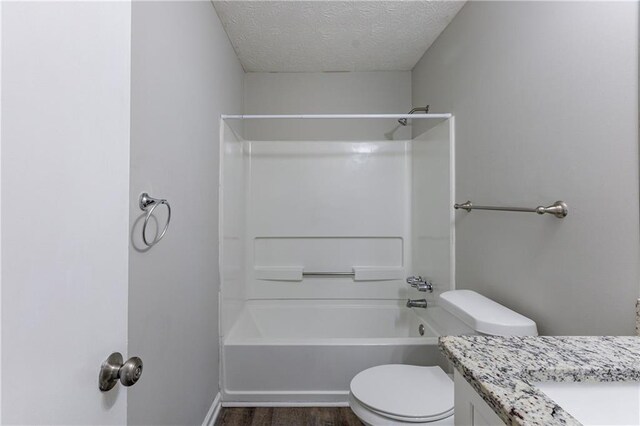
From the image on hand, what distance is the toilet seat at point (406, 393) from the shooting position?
120cm

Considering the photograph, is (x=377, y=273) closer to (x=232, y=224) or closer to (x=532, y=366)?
(x=232, y=224)

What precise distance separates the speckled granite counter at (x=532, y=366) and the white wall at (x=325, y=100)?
2174 millimetres

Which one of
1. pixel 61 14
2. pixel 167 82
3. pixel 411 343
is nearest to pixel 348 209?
pixel 411 343

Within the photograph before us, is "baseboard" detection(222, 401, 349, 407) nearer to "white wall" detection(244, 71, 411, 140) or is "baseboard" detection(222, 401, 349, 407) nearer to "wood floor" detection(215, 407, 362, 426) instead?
"wood floor" detection(215, 407, 362, 426)

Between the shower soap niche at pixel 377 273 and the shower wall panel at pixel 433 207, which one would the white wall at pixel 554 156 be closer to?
the shower wall panel at pixel 433 207

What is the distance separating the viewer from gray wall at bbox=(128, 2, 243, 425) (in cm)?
98

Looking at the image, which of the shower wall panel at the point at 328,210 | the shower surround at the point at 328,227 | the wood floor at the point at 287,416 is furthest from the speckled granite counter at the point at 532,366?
the shower wall panel at the point at 328,210

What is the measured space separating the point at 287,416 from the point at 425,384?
0.88 metres

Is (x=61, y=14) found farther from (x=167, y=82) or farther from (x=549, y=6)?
(x=549, y=6)

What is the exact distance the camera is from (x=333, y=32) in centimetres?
200

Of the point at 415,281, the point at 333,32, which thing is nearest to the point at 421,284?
the point at 415,281

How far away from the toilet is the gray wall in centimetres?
77

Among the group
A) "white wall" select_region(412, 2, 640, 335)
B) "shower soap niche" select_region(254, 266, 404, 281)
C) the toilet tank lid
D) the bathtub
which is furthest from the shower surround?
the toilet tank lid

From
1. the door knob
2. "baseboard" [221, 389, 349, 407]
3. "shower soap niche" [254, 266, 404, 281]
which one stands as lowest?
"baseboard" [221, 389, 349, 407]
